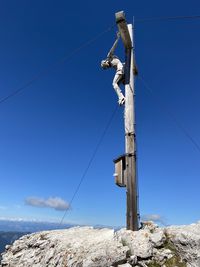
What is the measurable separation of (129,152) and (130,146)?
25 cm

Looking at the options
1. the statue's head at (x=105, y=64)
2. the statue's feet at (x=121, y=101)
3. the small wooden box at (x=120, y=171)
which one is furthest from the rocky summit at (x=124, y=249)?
the statue's head at (x=105, y=64)

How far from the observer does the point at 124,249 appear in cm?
839

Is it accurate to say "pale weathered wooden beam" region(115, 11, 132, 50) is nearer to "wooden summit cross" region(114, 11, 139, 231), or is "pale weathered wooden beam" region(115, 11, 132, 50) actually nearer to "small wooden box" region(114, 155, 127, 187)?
"wooden summit cross" region(114, 11, 139, 231)

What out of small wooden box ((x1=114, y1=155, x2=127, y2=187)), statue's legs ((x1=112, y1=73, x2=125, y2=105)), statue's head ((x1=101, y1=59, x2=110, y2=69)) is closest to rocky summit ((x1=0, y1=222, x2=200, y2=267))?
small wooden box ((x1=114, y1=155, x2=127, y2=187))

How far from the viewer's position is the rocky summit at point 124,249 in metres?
8.20

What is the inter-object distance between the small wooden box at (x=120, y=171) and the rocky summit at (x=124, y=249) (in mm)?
1680

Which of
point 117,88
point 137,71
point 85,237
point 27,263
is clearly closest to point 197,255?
point 85,237

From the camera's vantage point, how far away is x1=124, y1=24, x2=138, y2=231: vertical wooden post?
9.88 meters

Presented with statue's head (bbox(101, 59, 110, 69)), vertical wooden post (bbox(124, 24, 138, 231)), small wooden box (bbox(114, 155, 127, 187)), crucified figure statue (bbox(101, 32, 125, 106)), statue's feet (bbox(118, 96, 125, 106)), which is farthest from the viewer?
statue's head (bbox(101, 59, 110, 69))

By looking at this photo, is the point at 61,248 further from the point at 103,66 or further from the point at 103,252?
the point at 103,66

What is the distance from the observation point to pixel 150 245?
8719mm

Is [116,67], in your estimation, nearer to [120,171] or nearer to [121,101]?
[121,101]

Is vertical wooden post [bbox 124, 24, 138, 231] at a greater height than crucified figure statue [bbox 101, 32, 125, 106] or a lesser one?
lesser

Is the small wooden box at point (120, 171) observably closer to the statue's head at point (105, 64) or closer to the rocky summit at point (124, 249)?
the rocky summit at point (124, 249)
